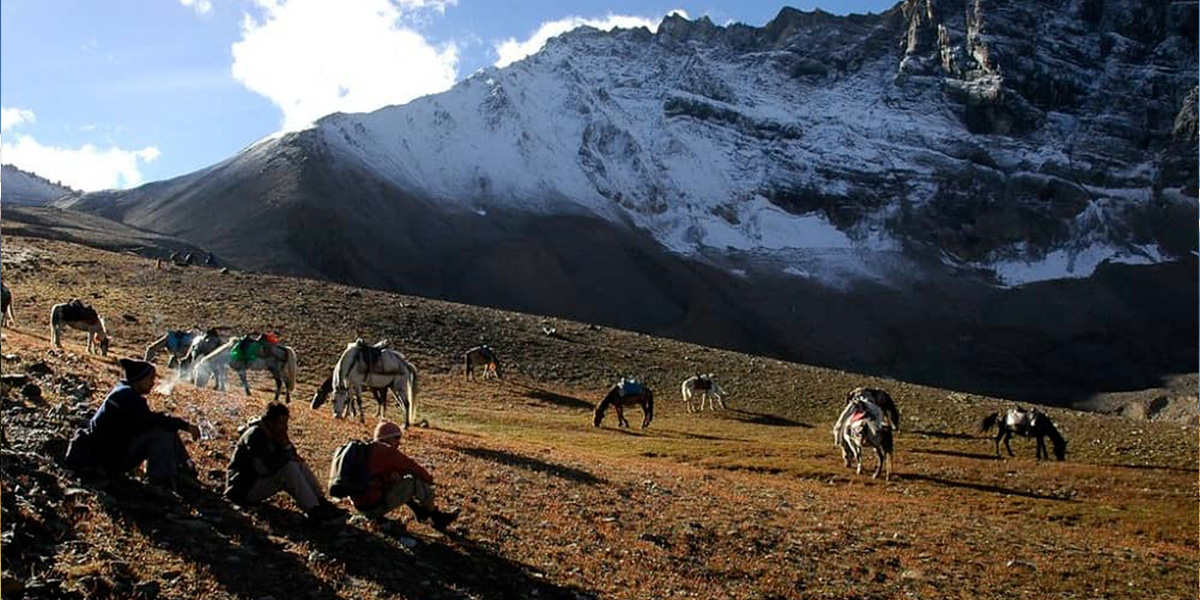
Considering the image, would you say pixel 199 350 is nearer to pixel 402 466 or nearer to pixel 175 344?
pixel 175 344

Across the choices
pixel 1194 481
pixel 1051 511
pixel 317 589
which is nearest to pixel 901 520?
pixel 1051 511

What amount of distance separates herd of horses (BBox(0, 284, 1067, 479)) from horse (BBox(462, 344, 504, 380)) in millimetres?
11406

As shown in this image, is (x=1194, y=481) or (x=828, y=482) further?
(x=1194, y=481)

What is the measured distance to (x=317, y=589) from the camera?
11.1 metres

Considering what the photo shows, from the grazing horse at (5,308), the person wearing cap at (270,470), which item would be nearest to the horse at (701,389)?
the grazing horse at (5,308)

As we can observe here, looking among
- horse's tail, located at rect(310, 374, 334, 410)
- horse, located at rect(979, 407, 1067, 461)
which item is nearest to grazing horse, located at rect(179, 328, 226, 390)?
horse's tail, located at rect(310, 374, 334, 410)

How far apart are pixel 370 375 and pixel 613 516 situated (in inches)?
432

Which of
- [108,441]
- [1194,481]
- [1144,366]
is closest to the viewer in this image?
[108,441]

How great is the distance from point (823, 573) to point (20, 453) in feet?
39.0

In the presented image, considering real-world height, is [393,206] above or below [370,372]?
above

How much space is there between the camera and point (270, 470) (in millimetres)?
13086

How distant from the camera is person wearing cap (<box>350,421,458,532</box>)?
13672mm

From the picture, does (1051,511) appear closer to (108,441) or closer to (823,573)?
(823,573)

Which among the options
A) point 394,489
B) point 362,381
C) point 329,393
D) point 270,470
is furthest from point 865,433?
point 270,470
